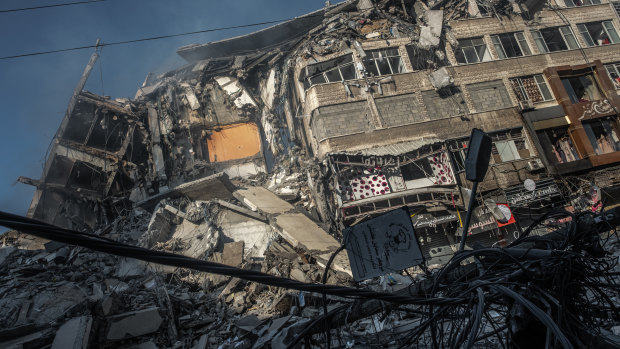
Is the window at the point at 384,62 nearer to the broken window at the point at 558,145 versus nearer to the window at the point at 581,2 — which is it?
the broken window at the point at 558,145

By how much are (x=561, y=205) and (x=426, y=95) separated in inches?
384

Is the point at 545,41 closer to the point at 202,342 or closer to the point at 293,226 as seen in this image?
the point at 293,226

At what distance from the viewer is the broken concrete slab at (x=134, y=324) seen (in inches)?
245

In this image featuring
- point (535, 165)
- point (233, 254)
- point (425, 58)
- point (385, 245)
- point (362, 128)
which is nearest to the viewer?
point (385, 245)

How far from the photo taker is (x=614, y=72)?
20234 mm

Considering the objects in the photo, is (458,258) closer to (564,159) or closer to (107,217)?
(564,159)

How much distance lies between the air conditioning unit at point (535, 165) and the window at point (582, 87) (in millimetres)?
6596

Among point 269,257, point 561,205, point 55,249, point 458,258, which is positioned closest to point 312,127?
point 269,257

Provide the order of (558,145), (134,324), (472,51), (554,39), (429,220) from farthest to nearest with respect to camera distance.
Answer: (554,39)
(472,51)
(558,145)
(429,220)
(134,324)

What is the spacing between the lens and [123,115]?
20375 millimetres

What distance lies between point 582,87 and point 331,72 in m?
17.4

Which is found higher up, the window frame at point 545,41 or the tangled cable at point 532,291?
the window frame at point 545,41

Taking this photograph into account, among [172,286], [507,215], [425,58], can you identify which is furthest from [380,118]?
[172,286]

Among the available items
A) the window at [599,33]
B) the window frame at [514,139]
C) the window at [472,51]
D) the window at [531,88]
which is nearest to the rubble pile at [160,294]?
the window frame at [514,139]
